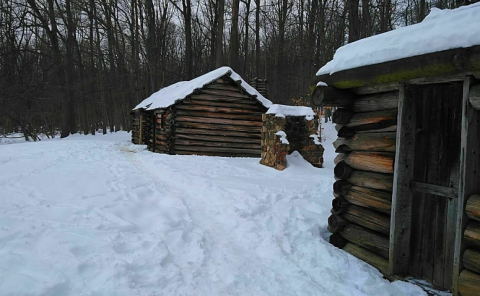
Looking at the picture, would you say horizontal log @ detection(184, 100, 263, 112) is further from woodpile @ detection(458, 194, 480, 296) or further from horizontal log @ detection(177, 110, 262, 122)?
woodpile @ detection(458, 194, 480, 296)

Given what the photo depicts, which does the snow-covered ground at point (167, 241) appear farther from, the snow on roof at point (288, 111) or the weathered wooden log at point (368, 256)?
the snow on roof at point (288, 111)

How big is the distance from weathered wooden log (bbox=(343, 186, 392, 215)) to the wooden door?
0.27 meters

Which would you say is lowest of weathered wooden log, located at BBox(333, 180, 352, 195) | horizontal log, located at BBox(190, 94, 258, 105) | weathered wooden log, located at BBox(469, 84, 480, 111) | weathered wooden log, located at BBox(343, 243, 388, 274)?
weathered wooden log, located at BBox(343, 243, 388, 274)

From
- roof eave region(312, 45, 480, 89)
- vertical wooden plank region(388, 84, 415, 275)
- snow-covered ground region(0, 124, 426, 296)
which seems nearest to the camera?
roof eave region(312, 45, 480, 89)

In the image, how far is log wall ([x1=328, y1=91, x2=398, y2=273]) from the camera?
362cm

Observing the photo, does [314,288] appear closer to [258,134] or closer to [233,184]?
[233,184]

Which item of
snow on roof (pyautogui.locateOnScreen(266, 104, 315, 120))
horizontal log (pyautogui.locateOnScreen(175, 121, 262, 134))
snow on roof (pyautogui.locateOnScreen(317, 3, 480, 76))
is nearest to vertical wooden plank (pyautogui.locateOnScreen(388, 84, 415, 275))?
snow on roof (pyautogui.locateOnScreen(317, 3, 480, 76))

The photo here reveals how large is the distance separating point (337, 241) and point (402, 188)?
1.24m

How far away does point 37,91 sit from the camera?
20.3 m

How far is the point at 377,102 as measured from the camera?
3.78m

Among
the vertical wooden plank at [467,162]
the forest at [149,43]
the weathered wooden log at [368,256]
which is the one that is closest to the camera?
the vertical wooden plank at [467,162]

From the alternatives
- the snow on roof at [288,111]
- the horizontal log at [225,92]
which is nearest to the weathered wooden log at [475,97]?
the snow on roof at [288,111]

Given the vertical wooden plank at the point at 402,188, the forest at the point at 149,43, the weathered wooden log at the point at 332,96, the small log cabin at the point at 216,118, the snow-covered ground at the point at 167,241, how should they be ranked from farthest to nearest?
the forest at the point at 149,43, the small log cabin at the point at 216,118, the weathered wooden log at the point at 332,96, the vertical wooden plank at the point at 402,188, the snow-covered ground at the point at 167,241

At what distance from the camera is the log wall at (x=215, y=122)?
13367mm
